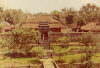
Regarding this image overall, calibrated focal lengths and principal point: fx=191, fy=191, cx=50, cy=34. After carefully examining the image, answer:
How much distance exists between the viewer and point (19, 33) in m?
27.0

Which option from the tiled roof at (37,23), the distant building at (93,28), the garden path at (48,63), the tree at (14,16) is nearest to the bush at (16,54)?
the garden path at (48,63)

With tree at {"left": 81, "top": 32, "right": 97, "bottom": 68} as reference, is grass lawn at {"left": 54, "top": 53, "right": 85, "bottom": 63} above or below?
below

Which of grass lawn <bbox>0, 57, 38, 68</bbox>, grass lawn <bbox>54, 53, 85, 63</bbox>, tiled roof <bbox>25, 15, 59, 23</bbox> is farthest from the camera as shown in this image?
tiled roof <bbox>25, 15, 59, 23</bbox>

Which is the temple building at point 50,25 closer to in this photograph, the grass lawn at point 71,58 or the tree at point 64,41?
the tree at point 64,41

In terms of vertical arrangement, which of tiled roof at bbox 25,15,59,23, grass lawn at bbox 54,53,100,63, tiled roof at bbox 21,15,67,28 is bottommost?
grass lawn at bbox 54,53,100,63

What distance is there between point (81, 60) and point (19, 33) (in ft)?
30.7

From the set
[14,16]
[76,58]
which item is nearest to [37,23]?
[76,58]

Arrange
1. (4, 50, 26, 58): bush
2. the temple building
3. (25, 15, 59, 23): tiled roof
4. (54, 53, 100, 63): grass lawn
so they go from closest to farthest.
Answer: (54, 53, 100, 63): grass lawn, (4, 50, 26, 58): bush, the temple building, (25, 15, 59, 23): tiled roof

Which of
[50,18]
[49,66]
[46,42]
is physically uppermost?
[50,18]

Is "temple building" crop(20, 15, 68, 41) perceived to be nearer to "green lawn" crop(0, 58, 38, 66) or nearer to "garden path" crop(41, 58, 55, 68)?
"garden path" crop(41, 58, 55, 68)

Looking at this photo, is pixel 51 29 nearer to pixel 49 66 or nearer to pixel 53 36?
pixel 53 36

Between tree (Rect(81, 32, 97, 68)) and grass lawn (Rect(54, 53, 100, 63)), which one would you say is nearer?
tree (Rect(81, 32, 97, 68))

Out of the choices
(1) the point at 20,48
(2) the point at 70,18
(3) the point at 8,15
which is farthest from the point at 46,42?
(3) the point at 8,15

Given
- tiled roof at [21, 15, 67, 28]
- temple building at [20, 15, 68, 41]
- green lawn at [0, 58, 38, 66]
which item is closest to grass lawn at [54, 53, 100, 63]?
green lawn at [0, 58, 38, 66]
